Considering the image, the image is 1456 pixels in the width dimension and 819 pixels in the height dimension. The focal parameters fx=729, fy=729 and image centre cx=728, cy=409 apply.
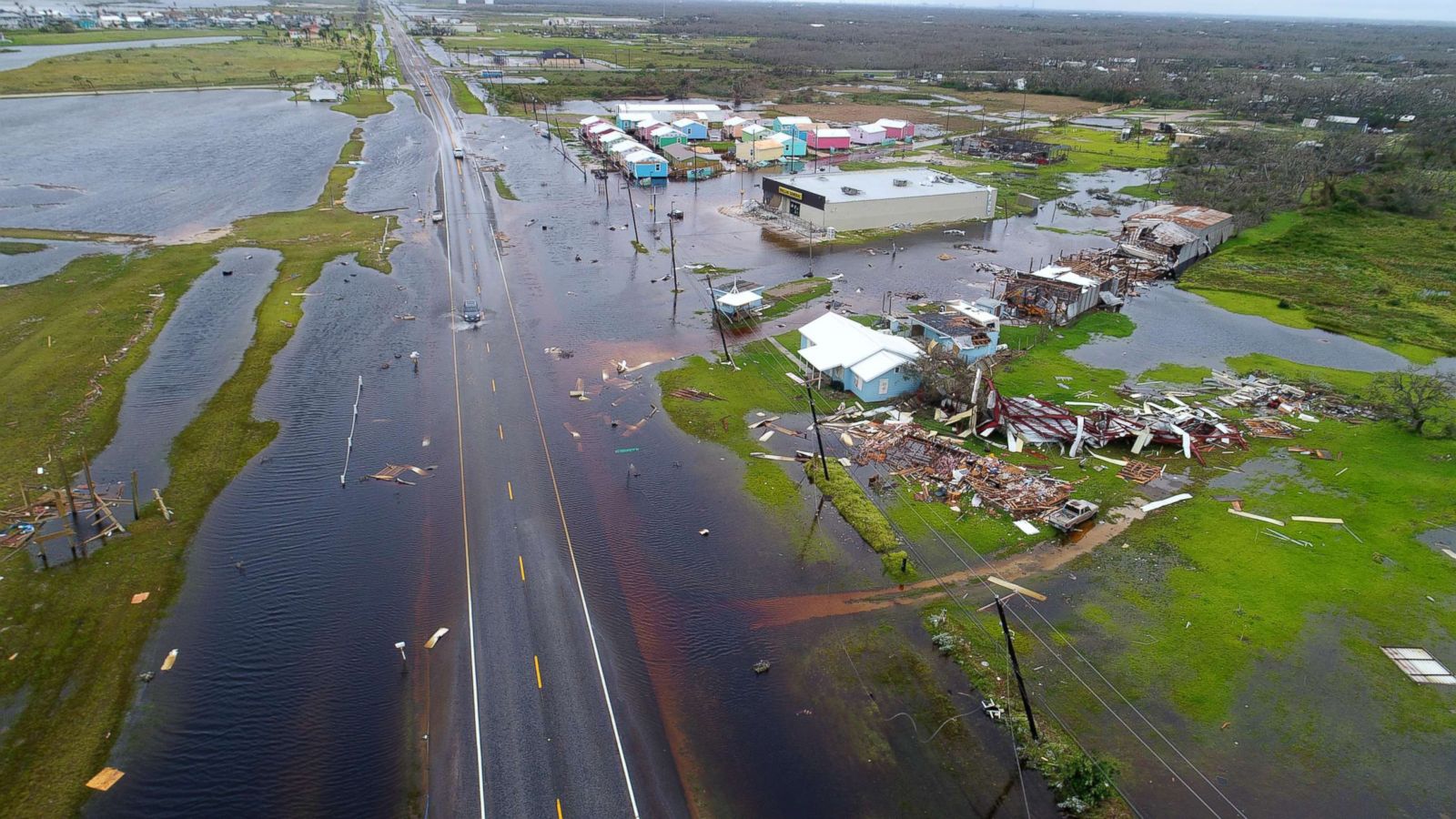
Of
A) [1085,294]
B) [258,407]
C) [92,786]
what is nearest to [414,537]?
[92,786]

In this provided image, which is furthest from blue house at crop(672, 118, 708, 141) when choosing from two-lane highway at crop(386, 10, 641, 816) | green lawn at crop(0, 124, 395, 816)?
two-lane highway at crop(386, 10, 641, 816)

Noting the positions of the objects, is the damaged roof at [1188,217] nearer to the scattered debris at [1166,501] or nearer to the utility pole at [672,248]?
the utility pole at [672,248]

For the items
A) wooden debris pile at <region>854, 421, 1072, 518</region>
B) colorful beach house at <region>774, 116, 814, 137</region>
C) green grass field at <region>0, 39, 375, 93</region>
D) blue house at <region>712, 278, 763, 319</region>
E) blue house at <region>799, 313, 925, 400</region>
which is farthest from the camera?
green grass field at <region>0, 39, 375, 93</region>

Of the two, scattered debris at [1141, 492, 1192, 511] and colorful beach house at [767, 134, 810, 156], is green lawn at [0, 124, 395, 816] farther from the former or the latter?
A: colorful beach house at [767, 134, 810, 156]

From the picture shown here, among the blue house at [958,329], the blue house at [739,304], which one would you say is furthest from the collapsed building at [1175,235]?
the blue house at [739,304]

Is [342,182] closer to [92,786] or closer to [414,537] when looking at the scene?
[414,537]

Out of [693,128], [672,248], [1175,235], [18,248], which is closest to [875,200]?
[672,248]
